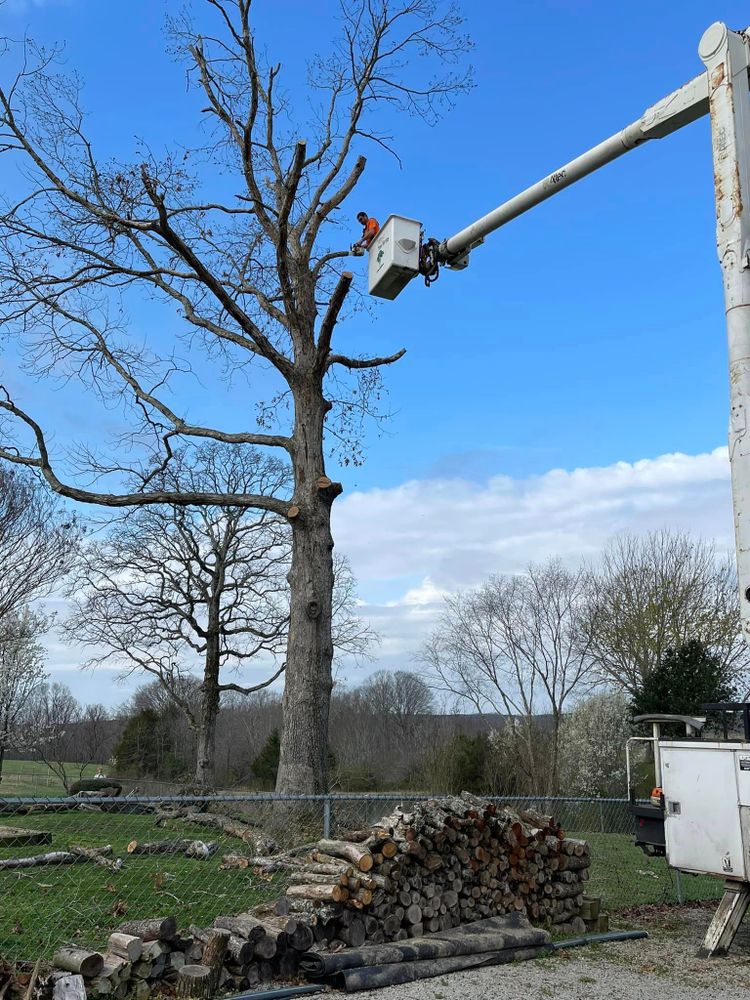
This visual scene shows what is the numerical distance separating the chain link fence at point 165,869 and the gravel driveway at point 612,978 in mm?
1696

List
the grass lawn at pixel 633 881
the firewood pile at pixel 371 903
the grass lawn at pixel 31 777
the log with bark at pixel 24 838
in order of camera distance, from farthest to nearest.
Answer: the grass lawn at pixel 31 777 → the log with bark at pixel 24 838 → the grass lawn at pixel 633 881 → the firewood pile at pixel 371 903

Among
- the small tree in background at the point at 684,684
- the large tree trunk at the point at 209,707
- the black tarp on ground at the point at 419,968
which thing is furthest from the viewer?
the large tree trunk at the point at 209,707

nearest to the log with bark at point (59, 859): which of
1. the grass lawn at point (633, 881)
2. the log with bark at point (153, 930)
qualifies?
the log with bark at point (153, 930)

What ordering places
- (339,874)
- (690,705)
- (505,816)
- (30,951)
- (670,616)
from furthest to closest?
1. (670,616)
2. (690,705)
3. (505,816)
4. (339,874)
5. (30,951)

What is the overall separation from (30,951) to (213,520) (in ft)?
75.2

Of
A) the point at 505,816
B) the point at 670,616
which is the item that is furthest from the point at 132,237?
the point at 670,616

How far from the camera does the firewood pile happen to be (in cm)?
552

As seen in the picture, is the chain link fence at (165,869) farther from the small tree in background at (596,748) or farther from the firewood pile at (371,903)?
the small tree in background at (596,748)

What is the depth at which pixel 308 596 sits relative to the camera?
12664 mm

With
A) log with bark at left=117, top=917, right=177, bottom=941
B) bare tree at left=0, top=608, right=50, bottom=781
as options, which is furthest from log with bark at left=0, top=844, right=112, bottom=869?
bare tree at left=0, top=608, right=50, bottom=781

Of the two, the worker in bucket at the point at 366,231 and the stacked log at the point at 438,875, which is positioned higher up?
the worker in bucket at the point at 366,231

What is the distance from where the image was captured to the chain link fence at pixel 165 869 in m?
6.83

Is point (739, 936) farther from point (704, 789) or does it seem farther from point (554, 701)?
point (554, 701)

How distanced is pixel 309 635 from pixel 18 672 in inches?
653
